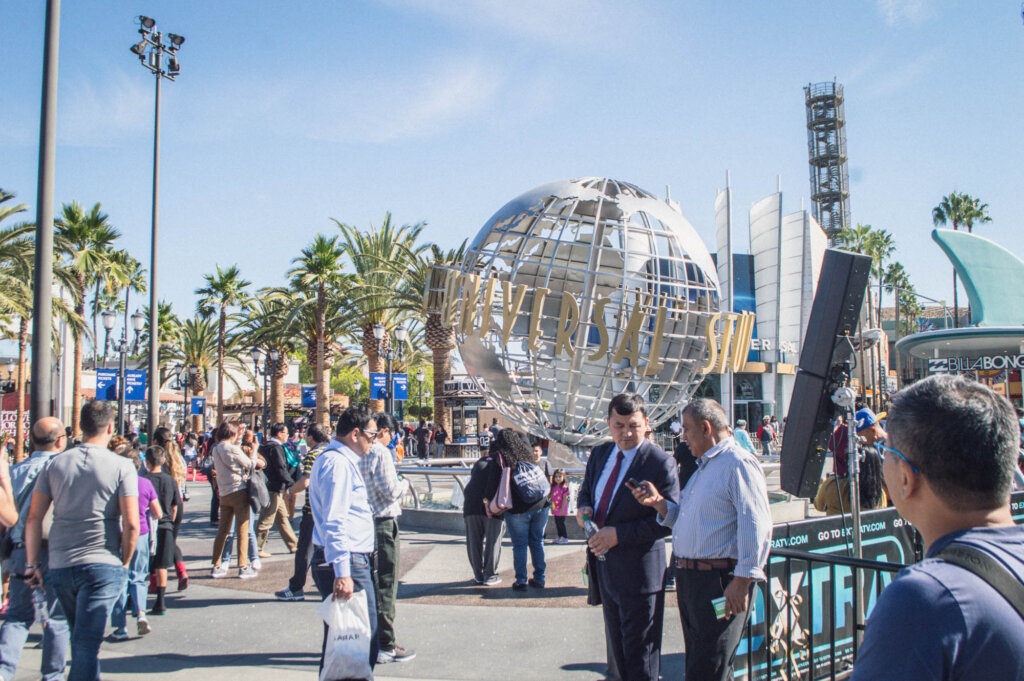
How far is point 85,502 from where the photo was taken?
13.7ft

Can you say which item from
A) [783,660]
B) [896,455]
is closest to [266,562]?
[783,660]

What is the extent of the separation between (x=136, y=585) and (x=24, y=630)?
1.45 metres

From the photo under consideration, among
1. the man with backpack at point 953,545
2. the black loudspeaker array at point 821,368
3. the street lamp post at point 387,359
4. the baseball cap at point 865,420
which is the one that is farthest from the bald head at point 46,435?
the street lamp post at point 387,359

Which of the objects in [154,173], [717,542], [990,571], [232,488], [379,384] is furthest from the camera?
[379,384]

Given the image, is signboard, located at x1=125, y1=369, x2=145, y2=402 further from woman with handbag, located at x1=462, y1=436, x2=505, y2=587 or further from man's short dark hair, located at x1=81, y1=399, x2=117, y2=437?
man's short dark hair, located at x1=81, y1=399, x2=117, y2=437

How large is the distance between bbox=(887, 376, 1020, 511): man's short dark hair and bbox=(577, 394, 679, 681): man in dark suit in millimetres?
2586

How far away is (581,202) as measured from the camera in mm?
9570

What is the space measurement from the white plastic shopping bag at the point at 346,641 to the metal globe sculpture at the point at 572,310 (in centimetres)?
488

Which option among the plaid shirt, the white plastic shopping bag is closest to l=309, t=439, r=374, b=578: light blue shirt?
the white plastic shopping bag

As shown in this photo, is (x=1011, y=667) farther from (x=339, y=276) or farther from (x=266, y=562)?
(x=339, y=276)

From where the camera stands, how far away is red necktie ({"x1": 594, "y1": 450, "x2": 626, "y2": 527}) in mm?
4316

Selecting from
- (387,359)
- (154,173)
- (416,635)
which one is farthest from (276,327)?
(416,635)

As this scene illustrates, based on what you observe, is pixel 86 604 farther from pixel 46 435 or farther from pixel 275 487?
pixel 275 487

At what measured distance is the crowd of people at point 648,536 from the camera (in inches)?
52.6
